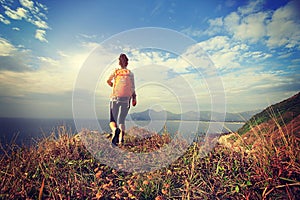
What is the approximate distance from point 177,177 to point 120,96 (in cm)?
290

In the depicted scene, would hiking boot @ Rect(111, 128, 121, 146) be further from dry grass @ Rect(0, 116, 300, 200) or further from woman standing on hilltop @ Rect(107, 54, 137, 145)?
dry grass @ Rect(0, 116, 300, 200)

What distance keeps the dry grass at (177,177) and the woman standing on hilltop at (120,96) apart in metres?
1.35

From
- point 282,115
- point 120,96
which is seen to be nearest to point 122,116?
point 120,96

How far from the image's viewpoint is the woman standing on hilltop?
6.84 meters

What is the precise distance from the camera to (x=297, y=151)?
439 cm

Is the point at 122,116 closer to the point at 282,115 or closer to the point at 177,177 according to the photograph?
the point at 177,177

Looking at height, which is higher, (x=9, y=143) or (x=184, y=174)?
(x=9, y=143)

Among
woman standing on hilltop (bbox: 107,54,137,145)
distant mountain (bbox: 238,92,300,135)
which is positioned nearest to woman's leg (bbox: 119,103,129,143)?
woman standing on hilltop (bbox: 107,54,137,145)

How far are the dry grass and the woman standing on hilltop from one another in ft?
4.43

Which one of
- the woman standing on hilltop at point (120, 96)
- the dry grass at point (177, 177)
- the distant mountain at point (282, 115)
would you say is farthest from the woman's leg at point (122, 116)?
the distant mountain at point (282, 115)

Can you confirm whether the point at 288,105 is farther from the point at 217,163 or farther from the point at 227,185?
the point at 227,185

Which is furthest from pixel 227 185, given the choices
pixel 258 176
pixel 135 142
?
pixel 135 142

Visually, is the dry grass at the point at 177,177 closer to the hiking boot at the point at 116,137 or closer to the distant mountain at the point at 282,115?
the hiking boot at the point at 116,137

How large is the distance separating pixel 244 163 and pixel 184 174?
1.28m
